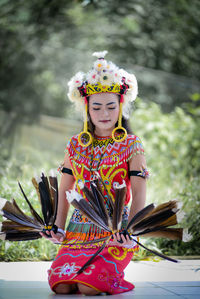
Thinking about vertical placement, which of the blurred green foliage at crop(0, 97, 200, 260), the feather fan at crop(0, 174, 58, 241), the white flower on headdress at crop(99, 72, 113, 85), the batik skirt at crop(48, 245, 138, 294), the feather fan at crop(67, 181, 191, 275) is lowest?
the blurred green foliage at crop(0, 97, 200, 260)

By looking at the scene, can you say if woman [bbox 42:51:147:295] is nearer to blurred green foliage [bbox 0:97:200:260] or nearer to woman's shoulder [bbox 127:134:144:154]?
woman's shoulder [bbox 127:134:144:154]

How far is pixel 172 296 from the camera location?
8.71ft

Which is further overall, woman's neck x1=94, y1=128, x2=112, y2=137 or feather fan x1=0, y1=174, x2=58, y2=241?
woman's neck x1=94, y1=128, x2=112, y2=137

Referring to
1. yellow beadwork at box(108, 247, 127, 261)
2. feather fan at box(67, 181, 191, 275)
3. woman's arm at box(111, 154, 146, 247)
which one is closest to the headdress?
woman's arm at box(111, 154, 146, 247)

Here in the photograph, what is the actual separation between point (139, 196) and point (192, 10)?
7.72 metres

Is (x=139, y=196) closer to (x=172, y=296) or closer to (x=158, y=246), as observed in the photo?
(x=172, y=296)

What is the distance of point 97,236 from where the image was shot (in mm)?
2830

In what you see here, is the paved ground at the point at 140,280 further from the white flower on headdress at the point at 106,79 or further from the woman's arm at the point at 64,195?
the white flower on headdress at the point at 106,79

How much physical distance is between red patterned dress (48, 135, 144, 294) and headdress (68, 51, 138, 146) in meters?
0.08

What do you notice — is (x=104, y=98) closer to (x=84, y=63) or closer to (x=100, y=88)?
(x=100, y=88)

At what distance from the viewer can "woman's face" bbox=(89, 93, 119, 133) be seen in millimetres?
3033

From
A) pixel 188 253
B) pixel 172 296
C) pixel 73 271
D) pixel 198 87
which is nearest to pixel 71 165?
pixel 73 271

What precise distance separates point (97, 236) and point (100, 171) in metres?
0.40

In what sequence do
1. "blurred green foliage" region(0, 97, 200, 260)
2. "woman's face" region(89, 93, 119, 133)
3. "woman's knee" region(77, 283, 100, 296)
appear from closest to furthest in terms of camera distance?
"woman's knee" region(77, 283, 100, 296)
"woman's face" region(89, 93, 119, 133)
"blurred green foliage" region(0, 97, 200, 260)
